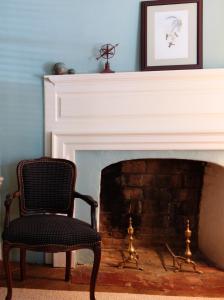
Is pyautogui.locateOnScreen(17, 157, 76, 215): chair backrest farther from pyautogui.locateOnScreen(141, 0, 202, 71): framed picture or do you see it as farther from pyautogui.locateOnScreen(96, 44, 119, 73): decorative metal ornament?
Answer: pyautogui.locateOnScreen(141, 0, 202, 71): framed picture

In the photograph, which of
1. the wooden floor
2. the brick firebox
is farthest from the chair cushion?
the brick firebox

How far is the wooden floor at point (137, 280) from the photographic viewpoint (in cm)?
200

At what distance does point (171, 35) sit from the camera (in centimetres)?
221

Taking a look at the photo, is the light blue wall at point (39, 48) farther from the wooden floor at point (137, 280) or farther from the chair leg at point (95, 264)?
the chair leg at point (95, 264)

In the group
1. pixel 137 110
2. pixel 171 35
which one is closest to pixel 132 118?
pixel 137 110

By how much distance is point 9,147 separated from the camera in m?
2.34

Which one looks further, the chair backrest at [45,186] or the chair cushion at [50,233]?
the chair backrest at [45,186]

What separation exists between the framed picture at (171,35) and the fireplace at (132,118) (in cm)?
12

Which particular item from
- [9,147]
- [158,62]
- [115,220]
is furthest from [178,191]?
[9,147]

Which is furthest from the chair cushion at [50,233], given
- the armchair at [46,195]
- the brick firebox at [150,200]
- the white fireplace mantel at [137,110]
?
the brick firebox at [150,200]

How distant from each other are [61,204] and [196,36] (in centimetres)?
158

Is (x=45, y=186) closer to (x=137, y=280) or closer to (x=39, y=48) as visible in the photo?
(x=137, y=280)

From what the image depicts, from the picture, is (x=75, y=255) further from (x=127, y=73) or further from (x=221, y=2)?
(x=221, y=2)

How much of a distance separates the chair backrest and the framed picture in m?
1.00
